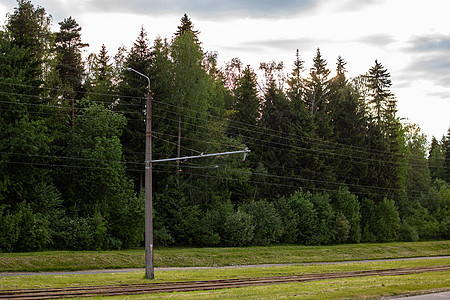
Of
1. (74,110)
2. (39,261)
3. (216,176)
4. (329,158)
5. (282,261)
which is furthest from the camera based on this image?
(329,158)

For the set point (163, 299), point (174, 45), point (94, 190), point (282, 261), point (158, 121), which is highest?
point (174, 45)

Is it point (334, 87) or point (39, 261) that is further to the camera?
point (334, 87)

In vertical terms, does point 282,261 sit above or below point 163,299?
below

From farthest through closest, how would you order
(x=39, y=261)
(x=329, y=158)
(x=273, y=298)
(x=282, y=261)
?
(x=329, y=158)
(x=282, y=261)
(x=39, y=261)
(x=273, y=298)

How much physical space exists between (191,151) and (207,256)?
49.8 ft

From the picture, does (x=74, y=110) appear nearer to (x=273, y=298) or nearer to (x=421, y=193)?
(x=273, y=298)

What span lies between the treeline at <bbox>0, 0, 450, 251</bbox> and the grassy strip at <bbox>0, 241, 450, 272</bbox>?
12.8 feet

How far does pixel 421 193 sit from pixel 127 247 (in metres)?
53.9

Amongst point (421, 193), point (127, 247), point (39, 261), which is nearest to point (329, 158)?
point (421, 193)

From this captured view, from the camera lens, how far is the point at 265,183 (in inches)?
2429

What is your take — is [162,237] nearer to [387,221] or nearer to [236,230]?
[236,230]

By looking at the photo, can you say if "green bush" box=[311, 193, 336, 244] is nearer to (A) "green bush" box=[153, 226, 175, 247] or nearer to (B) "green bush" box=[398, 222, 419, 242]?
(B) "green bush" box=[398, 222, 419, 242]

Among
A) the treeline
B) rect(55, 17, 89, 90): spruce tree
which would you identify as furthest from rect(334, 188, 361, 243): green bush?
rect(55, 17, 89, 90): spruce tree

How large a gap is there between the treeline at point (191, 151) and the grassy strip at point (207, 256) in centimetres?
391
